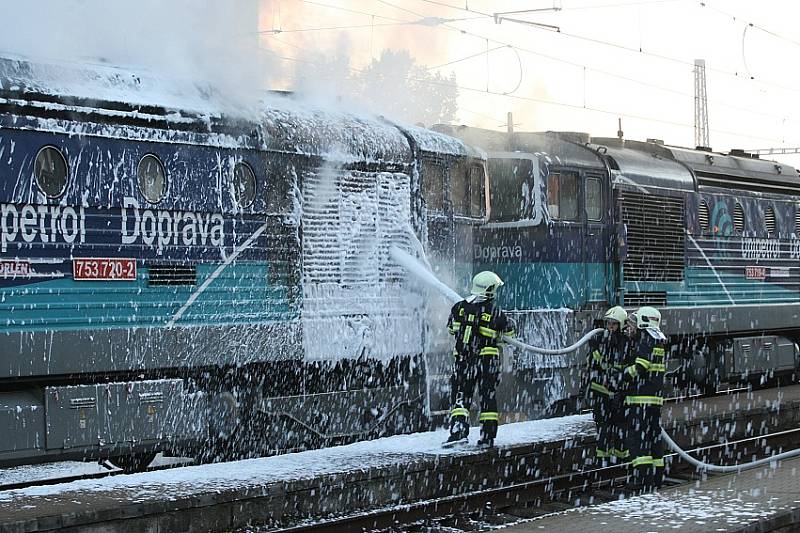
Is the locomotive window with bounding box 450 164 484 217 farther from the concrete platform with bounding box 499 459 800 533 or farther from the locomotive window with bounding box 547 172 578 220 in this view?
the concrete platform with bounding box 499 459 800 533

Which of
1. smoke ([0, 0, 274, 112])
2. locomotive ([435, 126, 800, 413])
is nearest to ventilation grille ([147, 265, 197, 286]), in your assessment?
smoke ([0, 0, 274, 112])

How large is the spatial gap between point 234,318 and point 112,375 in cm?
128

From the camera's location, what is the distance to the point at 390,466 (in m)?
9.98

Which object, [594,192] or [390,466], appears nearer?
[390,466]

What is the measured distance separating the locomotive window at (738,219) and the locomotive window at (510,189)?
5446 millimetres

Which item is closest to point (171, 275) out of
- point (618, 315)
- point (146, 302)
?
point (146, 302)

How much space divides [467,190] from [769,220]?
806 cm

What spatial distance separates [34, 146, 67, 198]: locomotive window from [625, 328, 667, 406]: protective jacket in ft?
17.3

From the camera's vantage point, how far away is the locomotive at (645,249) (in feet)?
45.4

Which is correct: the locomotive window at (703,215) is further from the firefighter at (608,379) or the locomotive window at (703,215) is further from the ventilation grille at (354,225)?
the ventilation grille at (354,225)

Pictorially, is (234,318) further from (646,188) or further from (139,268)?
(646,188)

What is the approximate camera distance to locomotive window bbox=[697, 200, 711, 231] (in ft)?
55.4

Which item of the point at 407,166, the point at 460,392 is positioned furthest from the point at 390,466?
the point at 407,166

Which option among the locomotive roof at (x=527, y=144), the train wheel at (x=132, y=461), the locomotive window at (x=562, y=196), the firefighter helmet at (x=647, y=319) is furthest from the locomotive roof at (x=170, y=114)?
the firefighter helmet at (x=647, y=319)
